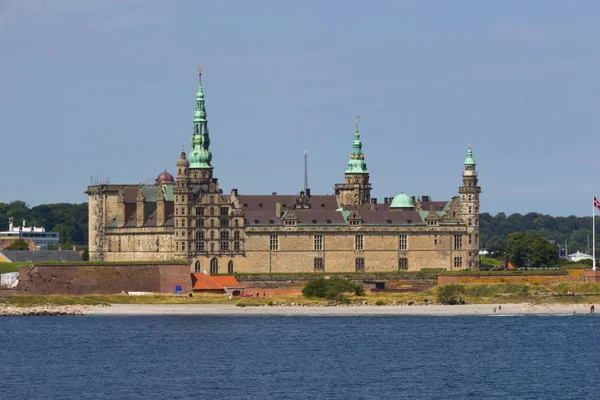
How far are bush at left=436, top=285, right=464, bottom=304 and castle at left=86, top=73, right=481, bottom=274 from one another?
15675 millimetres

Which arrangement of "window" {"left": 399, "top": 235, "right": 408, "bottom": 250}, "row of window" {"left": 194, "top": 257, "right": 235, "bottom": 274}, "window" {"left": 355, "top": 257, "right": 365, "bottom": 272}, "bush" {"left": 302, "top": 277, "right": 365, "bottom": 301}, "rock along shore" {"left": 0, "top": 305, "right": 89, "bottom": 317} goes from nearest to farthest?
"rock along shore" {"left": 0, "top": 305, "right": 89, "bottom": 317}
"bush" {"left": 302, "top": 277, "right": 365, "bottom": 301}
"row of window" {"left": 194, "top": 257, "right": 235, "bottom": 274}
"window" {"left": 355, "top": 257, "right": 365, "bottom": 272}
"window" {"left": 399, "top": 235, "right": 408, "bottom": 250}

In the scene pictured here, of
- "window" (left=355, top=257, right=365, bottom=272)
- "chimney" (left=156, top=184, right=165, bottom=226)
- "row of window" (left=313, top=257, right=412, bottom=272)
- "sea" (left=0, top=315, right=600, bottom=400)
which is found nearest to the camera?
"sea" (left=0, top=315, right=600, bottom=400)

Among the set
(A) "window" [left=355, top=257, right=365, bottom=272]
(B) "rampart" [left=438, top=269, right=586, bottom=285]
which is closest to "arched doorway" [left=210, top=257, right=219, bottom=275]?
(A) "window" [left=355, top=257, right=365, bottom=272]

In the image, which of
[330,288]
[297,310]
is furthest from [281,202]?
[297,310]

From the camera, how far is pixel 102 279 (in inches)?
5285

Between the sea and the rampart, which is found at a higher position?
the rampart

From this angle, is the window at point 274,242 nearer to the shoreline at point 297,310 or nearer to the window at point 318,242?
the window at point 318,242

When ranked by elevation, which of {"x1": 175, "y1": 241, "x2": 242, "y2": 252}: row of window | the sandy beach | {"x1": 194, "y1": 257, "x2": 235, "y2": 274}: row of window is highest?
{"x1": 175, "y1": 241, "x2": 242, "y2": 252}: row of window

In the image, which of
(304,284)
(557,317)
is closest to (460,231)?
(304,284)

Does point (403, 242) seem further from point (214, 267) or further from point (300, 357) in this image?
point (300, 357)

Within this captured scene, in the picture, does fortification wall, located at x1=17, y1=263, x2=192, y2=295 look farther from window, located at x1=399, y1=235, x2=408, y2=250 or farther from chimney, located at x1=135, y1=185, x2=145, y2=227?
window, located at x1=399, y1=235, x2=408, y2=250

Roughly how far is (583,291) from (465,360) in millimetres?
43081

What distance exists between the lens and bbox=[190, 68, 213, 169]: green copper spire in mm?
155875

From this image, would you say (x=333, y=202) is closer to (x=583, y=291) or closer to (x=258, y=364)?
(x=583, y=291)
